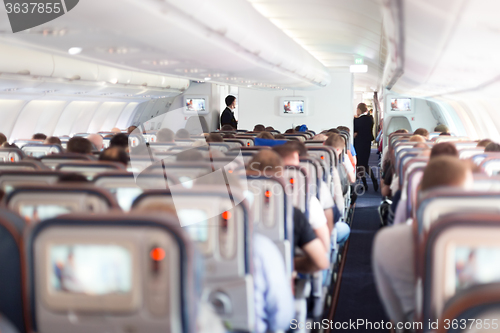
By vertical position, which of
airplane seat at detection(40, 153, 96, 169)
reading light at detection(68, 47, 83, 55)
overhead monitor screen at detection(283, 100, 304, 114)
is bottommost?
airplane seat at detection(40, 153, 96, 169)

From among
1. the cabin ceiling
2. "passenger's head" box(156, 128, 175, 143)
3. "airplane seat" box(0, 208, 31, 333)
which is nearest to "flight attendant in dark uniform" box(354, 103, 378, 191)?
the cabin ceiling

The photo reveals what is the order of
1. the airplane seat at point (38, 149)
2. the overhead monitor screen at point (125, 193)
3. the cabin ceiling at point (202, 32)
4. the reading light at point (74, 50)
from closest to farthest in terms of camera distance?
the overhead monitor screen at point (125, 193)
the cabin ceiling at point (202, 32)
the reading light at point (74, 50)
the airplane seat at point (38, 149)

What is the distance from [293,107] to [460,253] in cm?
1704

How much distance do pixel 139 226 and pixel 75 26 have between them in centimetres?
301

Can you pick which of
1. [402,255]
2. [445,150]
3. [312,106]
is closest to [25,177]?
[402,255]

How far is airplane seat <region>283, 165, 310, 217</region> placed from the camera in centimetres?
401

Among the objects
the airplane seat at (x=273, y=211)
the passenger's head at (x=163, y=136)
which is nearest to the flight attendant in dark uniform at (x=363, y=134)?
the passenger's head at (x=163, y=136)

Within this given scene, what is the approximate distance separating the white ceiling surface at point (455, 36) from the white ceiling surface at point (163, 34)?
168 cm

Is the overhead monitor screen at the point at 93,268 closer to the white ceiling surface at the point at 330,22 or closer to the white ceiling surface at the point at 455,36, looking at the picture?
the white ceiling surface at the point at 455,36

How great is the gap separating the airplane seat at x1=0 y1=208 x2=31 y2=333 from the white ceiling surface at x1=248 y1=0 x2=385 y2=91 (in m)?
6.09

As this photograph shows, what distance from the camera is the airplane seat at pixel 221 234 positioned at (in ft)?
8.18

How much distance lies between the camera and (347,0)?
25.4 feet

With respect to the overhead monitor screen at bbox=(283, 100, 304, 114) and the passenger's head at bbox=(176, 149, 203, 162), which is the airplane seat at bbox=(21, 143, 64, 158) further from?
the overhead monitor screen at bbox=(283, 100, 304, 114)

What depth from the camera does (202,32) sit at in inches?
209
